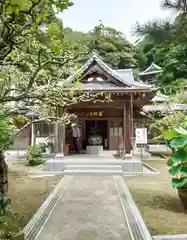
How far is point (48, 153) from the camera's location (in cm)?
1645

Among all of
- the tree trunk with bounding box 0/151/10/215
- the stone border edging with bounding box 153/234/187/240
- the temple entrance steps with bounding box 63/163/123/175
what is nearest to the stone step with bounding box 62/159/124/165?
the temple entrance steps with bounding box 63/163/123/175

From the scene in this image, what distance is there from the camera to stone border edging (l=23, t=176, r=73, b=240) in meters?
4.62

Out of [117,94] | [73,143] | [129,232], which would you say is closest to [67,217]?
[129,232]

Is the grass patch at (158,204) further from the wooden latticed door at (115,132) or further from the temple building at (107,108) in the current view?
the wooden latticed door at (115,132)

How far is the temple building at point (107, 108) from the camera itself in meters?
12.9

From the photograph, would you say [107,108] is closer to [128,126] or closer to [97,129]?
[97,129]

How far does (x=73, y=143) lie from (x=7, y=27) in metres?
12.8

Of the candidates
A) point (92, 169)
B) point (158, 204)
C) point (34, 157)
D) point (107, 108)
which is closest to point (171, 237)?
point (158, 204)

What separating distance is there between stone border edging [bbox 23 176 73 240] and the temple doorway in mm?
8354

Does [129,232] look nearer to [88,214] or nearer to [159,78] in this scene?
[88,214]

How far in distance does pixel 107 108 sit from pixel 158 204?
9433mm

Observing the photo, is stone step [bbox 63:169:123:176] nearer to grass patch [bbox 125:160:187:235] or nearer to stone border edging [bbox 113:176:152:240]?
grass patch [bbox 125:160:187:235]

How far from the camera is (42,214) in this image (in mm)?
5617

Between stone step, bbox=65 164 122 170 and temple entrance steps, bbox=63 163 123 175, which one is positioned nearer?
temple entrance steps, bbox=63 163 123 175
